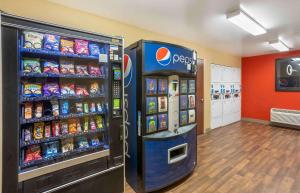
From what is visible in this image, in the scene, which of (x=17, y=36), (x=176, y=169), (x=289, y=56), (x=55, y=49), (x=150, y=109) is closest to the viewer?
(x=17, y=36)

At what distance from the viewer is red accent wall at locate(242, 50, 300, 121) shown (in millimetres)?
5428

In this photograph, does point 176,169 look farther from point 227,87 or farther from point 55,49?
point 227,87

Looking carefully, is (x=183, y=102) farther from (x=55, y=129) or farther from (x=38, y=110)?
(x=38, y=110)

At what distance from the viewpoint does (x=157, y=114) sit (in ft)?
7.05

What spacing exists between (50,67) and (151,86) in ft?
3.62

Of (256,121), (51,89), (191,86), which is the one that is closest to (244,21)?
(191,86)

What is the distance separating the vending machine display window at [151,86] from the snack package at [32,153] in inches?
50.3

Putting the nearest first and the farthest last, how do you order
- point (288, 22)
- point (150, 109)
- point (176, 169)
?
1. point (150, 109)
2. point (176, 169)
3. point (288, 22)

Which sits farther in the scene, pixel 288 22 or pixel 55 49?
pixel 288 22

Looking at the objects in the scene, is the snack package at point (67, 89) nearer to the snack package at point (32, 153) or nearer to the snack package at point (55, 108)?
the snack package at point (55, 108)

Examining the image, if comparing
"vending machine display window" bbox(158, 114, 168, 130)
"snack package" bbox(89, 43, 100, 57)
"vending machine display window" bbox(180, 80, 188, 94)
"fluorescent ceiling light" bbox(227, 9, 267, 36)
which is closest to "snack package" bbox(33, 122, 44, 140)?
"snack package" bbox(89, 43, 100, 57)

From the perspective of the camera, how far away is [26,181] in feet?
4.80

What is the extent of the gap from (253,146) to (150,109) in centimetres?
306

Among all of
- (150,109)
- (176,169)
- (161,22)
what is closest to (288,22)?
(161,22)
